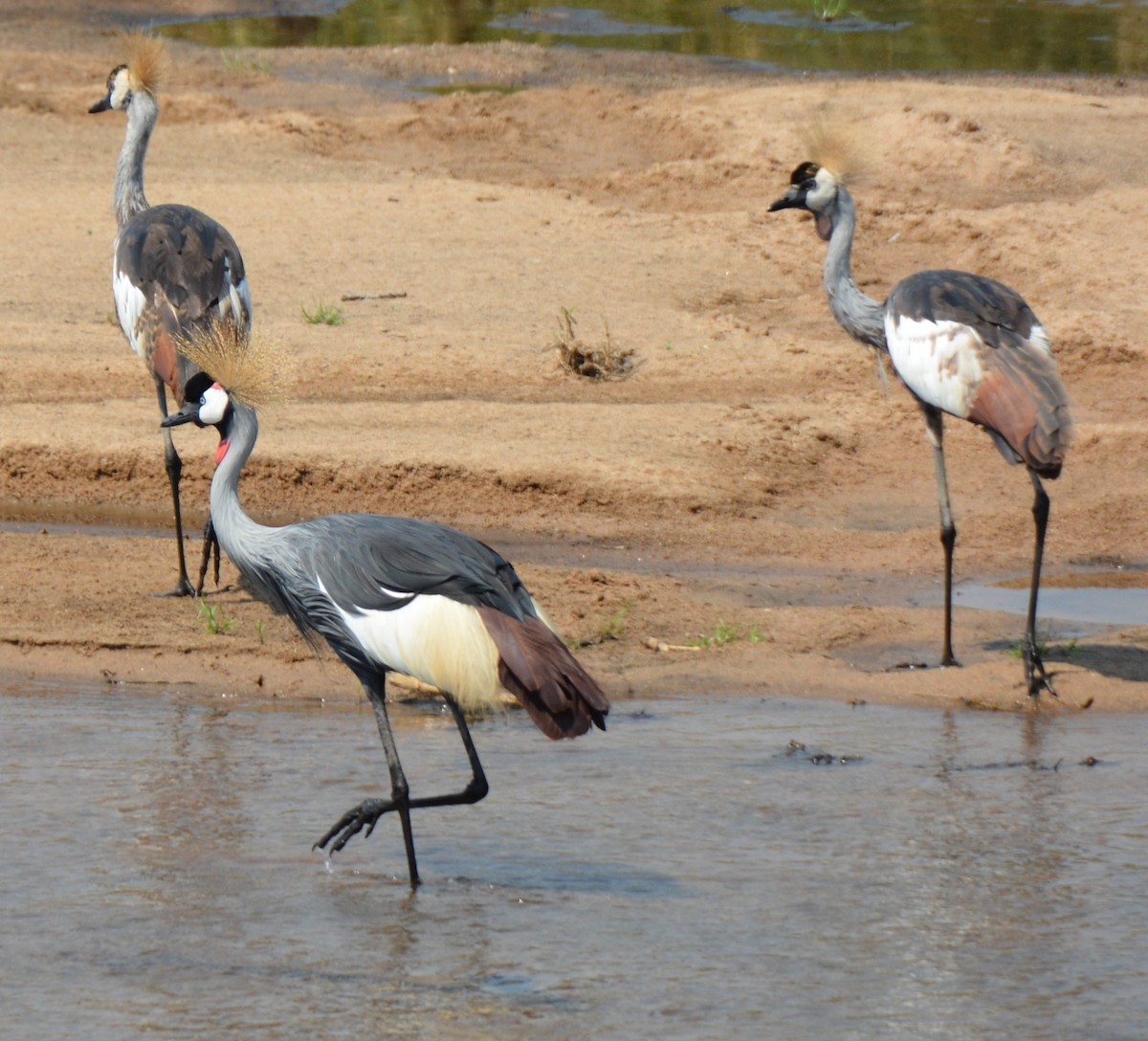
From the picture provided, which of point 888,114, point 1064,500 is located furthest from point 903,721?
point 888,114

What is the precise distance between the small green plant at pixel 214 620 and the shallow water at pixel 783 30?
12671mm

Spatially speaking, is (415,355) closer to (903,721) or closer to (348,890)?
(903,721)

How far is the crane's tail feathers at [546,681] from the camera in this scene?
4.33 meters

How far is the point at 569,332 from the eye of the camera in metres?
9.79

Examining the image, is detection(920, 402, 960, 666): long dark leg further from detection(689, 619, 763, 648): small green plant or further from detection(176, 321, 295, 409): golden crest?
detection(176, 321, 295, 409): golden crest

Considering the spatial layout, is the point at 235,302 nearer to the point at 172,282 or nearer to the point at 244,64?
the point at 172,282

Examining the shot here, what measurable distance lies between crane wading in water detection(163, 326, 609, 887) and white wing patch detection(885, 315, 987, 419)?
2425 millimetres

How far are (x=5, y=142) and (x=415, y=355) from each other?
5.40 meters

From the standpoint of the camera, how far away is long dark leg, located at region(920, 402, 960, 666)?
21.2 feet

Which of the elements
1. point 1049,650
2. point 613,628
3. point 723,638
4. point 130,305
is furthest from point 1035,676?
point 130,305

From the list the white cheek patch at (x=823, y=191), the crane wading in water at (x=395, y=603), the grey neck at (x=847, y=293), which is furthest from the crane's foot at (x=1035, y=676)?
the white cheek patch at (x=823, y=191)

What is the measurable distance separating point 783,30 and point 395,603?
16747mm

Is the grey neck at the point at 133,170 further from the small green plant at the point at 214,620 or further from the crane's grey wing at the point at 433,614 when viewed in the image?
the crane's grey wing at the point at 433,614

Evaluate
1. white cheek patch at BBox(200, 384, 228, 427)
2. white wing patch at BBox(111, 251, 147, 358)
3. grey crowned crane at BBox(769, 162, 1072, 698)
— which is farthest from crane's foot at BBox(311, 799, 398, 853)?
white wing patch at BBox(111, 251, 147, 358)
